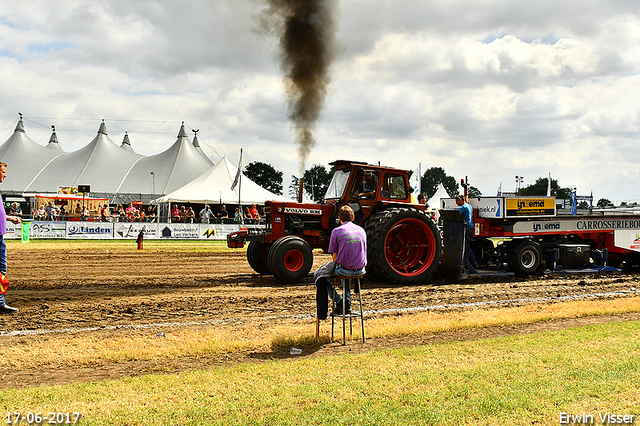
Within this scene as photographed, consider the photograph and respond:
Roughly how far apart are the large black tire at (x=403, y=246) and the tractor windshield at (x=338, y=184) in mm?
1010

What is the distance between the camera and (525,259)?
1164cm

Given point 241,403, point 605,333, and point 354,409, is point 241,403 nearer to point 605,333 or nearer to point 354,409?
point 354,409

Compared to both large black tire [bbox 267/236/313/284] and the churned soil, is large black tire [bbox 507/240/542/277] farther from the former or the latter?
large black tire [bbox 267/236/313/284]

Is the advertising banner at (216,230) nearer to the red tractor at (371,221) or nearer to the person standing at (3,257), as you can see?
the red tractor at (371,221)

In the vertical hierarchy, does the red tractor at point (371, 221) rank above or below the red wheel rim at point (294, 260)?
above

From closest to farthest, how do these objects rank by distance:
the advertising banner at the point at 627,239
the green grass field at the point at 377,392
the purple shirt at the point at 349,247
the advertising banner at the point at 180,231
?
the green grass field at the point at 377,392, the purple shirt at the point at 349,247, the advertising banner at the point at 627,239, the advertising banner at the point at 180,231

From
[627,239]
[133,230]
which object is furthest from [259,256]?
[133,230]

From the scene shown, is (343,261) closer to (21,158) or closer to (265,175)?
(21,158)

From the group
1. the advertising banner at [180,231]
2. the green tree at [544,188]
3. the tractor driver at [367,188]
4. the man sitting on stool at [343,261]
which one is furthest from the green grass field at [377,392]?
the green tree at [544,188]

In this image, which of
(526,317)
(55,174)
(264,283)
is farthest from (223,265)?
(55,174)

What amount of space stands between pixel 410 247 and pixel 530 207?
3258 millimetres

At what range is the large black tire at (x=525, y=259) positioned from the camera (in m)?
11.5

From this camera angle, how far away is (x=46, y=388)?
159 inches

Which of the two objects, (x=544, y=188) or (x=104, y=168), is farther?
(x=544, y=188)
